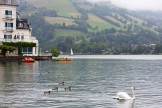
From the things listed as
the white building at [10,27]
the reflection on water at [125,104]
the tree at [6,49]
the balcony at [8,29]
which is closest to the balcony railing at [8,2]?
the white building at [10,27]

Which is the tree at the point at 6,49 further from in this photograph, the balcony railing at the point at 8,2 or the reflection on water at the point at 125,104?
the reflection on water at the point at 125,104

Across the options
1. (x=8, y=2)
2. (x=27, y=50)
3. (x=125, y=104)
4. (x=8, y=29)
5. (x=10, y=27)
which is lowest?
(x=125, y=104)

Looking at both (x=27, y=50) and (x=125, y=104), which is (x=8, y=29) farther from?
(x=125, y=104)

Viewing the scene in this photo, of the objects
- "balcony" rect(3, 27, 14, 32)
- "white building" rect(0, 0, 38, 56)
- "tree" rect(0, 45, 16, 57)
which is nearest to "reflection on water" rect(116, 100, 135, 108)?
"tree" rect(0, 45, 16, 57)

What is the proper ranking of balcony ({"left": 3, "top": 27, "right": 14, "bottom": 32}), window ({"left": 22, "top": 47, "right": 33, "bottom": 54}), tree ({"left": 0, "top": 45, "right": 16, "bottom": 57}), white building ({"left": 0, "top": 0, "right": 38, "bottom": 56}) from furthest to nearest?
1. balcony ({"left": 3, "top": 27, "right": 14, "bottom": 32})
2. white building ({"left": 0, "top": 0, "right": 38, "bottom": 56})
3. window ({"left": 22, "top": 47, "right": 33, "bottom": 54})
4. tree ({"left": 0, "top": 45, "right": 16, "bottom": 57})

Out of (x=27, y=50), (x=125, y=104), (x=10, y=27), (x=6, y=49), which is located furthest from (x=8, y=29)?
(x=125, y=104)

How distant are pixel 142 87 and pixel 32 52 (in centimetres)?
10034

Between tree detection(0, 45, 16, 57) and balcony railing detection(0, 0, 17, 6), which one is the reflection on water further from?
balcony railing detection(0, 0, 17, 6)

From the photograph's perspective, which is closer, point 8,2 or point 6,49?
point 6,49

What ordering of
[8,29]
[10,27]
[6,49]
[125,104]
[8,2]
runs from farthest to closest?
[8,2], [10,27], [8,29], [6,49], [125,104]

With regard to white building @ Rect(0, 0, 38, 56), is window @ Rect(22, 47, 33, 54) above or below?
below

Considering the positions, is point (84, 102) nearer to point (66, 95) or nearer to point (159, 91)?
point (66, 95)

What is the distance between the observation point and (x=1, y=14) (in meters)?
157

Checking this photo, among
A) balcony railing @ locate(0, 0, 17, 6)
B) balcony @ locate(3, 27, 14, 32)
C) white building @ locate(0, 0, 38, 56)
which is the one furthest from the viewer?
balcony railing @ locate(0, 0, 17, 6)
